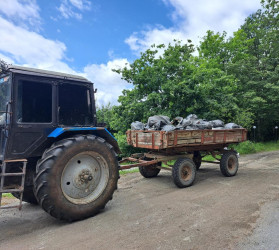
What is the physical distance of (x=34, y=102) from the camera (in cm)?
381

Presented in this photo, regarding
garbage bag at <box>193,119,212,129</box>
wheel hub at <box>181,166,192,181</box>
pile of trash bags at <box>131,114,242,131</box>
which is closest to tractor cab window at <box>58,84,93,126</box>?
pile of trash bags at <box>131,114,242,131</box>

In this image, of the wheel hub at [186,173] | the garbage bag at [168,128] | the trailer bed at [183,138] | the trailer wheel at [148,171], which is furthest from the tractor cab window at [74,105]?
the trailer wheel at [148,171]

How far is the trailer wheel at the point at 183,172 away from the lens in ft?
19.1

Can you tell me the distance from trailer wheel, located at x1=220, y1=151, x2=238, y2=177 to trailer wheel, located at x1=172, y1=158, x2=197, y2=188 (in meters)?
1.54

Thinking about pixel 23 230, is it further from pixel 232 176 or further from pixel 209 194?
pixel 232 176

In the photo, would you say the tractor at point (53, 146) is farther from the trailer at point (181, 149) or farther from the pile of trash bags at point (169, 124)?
the pile of trash bags at point (169, 124)

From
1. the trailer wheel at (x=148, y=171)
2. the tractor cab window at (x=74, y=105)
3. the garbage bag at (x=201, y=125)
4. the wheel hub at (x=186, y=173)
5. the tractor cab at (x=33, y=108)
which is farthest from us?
the trailer wheel at (x=148, y=171)

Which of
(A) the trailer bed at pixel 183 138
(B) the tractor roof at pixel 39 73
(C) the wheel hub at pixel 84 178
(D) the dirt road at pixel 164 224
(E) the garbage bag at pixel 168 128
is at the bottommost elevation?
(D) the dirt road at pixel 164 224

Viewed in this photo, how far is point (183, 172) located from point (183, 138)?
96 centimetres

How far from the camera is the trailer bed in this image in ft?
18.7

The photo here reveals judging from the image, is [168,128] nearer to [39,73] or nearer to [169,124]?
[169,124]

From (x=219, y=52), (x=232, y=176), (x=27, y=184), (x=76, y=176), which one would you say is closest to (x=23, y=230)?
(x=27, y=184)

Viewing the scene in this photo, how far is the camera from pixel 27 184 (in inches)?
155

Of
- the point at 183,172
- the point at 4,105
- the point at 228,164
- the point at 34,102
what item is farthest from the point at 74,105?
the point at 228,164
